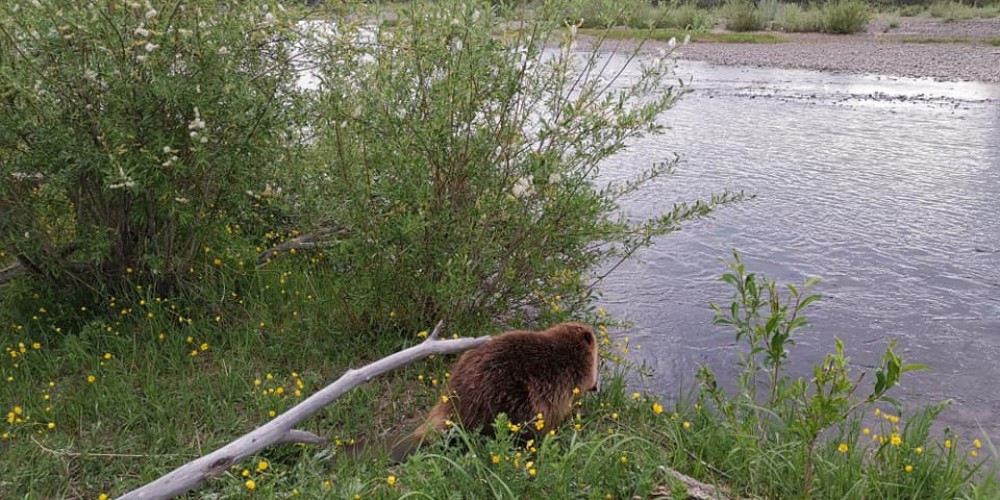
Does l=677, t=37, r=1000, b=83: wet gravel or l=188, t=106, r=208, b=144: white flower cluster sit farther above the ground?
l=188, t=106, r=208, b=144: white flower cluster

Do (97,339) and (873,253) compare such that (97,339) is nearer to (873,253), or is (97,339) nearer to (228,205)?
(228,205)

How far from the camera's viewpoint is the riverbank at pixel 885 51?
15.9m

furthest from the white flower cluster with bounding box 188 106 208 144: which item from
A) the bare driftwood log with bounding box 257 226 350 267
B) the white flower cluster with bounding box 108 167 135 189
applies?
the bare driftwood log with bounding box 257 226 350 267

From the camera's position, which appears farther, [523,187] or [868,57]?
[868,57]

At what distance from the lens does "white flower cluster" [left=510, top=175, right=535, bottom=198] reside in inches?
153

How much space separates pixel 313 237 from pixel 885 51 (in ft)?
57.7

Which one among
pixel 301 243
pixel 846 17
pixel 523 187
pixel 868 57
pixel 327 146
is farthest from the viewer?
pixel 846 17

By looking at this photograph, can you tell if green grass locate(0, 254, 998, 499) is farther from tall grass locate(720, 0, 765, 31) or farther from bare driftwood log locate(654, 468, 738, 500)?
tall grass locate(720, 0, 765, 31)

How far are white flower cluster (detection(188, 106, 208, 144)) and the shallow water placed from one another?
263 centimetres

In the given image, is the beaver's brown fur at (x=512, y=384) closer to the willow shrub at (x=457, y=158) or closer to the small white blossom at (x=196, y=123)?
the willow shrub at (x=457, y=158)

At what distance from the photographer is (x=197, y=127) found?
3.77m

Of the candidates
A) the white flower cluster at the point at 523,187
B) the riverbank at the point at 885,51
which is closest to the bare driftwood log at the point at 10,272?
the white flower cluster at the point at 523,187

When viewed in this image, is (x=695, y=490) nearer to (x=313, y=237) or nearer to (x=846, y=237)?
(x=313, y=237)

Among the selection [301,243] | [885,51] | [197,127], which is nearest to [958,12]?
[885,51]
